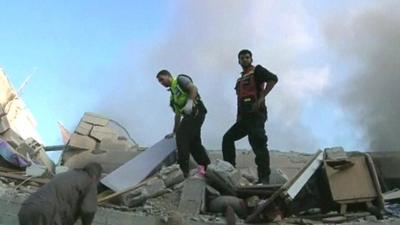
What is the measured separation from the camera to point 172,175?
745cm

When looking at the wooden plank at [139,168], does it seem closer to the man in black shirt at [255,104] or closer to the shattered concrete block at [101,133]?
the man in black shirt at [255,104]

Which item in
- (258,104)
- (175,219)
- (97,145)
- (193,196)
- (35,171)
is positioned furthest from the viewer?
(97,145)

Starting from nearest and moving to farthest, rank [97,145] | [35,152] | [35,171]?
[35,171] < [35,152] < [97,145]

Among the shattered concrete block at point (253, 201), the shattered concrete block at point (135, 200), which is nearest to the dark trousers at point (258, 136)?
the shattered concrete block at point (253, 201)

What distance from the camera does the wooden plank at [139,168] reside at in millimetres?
7664

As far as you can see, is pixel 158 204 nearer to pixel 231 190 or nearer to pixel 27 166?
pixel 231 190

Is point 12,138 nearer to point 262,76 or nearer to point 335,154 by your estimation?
point 262,76

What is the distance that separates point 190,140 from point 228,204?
983 millimetres

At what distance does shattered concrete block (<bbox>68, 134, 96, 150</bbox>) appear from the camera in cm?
985

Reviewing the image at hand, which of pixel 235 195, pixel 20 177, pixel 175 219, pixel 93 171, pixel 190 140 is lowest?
pixel 175 219

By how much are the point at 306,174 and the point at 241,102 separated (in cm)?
113

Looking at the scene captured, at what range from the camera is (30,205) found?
5043 mm

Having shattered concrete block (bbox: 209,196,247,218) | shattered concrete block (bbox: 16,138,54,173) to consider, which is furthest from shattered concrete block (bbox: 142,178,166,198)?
shattered concrete block (bbox: 16,138,54,173)

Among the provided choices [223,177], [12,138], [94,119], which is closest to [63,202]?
[223,177]
